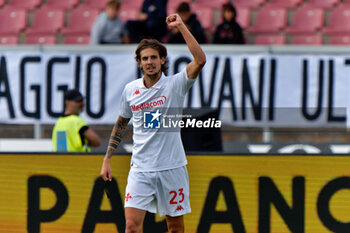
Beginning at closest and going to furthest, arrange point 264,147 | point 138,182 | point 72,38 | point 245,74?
point 138,182
point 264,147
point 245,74
point 72,38

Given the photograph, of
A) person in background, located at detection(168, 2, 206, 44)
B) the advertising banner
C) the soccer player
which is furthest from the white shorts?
person in background, located at detection(168, 2, 206, 44)

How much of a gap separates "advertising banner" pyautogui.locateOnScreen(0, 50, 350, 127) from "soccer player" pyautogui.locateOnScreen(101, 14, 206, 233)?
4371 mm

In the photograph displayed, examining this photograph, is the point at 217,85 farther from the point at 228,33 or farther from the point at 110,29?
the point at 110,29

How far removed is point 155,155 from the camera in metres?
5.15

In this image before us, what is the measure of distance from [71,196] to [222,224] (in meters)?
1.35

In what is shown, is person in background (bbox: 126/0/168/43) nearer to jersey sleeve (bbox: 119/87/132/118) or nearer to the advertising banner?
the advertising banner

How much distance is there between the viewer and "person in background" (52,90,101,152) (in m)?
7.29

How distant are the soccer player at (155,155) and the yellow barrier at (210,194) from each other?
→ 1017mm

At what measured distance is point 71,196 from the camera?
6.33m

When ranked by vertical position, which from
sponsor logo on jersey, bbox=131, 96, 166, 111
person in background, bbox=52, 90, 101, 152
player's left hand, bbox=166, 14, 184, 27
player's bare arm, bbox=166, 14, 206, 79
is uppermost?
player's left hand, bbox=166, 14, 184, 27

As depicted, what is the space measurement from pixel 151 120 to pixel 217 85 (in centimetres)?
456

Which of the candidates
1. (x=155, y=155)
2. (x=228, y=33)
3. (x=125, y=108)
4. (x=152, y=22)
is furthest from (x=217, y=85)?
(x=155, y=155)

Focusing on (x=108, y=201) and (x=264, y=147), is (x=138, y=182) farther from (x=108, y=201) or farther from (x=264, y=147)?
(x=264, y=147)

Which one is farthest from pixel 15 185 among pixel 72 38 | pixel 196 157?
pixel 72 38
